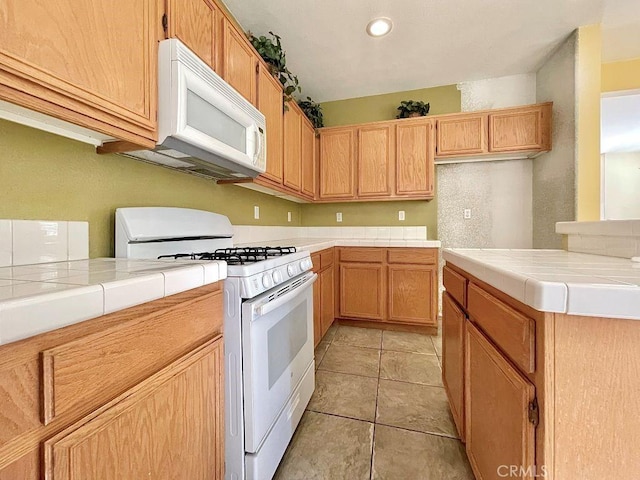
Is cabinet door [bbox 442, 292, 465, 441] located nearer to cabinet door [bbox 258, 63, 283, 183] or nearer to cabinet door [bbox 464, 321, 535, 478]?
cabinet door [bbox 464, 321, 535, 478]

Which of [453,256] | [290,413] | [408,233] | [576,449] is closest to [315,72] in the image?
[408,233]

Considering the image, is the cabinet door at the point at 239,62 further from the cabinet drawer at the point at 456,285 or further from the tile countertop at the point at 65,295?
the cabinet drawer at the point at 456,285

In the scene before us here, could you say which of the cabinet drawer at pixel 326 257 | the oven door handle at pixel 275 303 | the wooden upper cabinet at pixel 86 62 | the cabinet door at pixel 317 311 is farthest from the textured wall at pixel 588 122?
the wooden upper cabinet at pixel 86 62

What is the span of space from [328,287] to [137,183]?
5.84 feet

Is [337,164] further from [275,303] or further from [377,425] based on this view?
[377,425]

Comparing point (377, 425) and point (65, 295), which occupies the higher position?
point (65, 295)

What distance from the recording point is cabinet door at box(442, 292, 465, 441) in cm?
118

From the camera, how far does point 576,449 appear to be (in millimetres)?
566

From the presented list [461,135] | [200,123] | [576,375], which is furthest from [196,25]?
[461,135]

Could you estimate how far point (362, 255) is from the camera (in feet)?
9.47

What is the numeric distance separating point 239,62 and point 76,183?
1.07 meters

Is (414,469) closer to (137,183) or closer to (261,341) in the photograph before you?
(261,341)

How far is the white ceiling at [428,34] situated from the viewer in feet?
6.68

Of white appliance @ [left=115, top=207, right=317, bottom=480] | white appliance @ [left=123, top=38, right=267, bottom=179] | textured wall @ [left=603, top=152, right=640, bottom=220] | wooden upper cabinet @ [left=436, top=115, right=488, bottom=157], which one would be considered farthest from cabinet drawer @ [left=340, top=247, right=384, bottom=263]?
textured wall @ [left=603, top=152, right=640, bottom=220]
